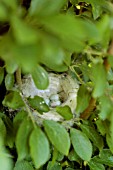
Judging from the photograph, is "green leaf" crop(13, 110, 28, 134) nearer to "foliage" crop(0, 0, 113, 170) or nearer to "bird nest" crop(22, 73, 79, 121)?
"foliage" crop(0, 0, 113, 170)

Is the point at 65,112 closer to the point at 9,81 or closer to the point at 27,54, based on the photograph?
the point at 9,81

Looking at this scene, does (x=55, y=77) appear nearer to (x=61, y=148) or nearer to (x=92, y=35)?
(x=61, y=148)

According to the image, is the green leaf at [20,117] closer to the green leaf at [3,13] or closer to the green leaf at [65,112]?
the green leaf at [65,112]

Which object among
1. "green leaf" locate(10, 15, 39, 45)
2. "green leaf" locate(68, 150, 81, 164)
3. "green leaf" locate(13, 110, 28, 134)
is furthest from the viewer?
"green leaf" locate(68, 150, 81, 164)

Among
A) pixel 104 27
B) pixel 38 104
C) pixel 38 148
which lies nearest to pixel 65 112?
pixel 38 104

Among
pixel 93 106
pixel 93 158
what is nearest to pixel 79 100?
pixel 93 106

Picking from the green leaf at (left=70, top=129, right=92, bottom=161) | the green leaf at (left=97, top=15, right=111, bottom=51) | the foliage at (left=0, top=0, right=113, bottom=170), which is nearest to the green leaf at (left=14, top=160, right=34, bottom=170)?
the foliage at (left=0, top=0, right=113, bottom=170)
